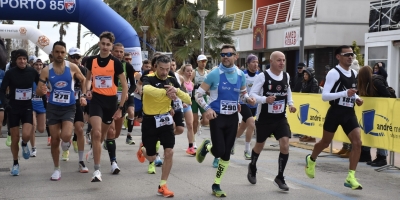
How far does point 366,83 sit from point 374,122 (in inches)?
26.5

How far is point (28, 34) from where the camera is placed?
28031mm

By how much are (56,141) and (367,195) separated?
429 centimetres

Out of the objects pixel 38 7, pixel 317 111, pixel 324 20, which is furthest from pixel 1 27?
pixel 317 111

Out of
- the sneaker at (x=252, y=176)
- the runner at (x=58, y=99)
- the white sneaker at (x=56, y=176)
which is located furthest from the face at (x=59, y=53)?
the sneaker at (x=252, y=176)

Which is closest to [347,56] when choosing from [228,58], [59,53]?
[228,58]

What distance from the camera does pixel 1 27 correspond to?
27781mm

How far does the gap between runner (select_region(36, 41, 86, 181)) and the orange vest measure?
0.70 feet

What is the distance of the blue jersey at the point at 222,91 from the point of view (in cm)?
805

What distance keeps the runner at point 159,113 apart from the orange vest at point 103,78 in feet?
3.70

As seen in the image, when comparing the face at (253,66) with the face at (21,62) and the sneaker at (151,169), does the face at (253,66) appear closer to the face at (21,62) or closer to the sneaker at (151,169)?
the sneaker at (151,169)

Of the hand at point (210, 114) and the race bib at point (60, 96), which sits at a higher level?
the race bib at point (60, 96)

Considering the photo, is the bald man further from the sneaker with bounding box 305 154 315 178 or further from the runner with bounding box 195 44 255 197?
the sneaker with bounding box 305 154 315 178

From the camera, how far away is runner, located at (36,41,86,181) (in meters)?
Answer: 8.91

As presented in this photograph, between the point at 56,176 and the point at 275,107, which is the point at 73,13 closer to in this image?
the point at 56,176
